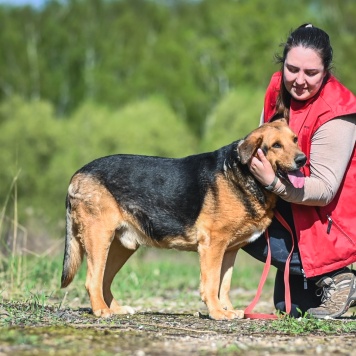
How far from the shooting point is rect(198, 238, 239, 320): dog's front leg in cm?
636

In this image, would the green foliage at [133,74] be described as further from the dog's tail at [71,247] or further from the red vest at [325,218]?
the red vest at [325,218]

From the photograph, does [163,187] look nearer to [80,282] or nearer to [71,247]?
[71,247]

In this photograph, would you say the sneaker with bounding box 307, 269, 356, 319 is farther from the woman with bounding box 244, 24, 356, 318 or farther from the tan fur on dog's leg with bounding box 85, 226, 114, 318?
the tan fur on dog's leg with bounding box 85, 226, 114, 318

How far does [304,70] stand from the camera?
633 centimetres

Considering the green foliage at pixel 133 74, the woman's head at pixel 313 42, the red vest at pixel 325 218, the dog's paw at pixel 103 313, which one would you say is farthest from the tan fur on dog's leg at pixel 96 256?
the green foliage at pixel 133 74

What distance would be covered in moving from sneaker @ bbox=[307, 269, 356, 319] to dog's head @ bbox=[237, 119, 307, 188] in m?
1.01

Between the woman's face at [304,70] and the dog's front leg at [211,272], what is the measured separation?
1426 mm

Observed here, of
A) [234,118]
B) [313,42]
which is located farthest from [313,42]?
[234,118]

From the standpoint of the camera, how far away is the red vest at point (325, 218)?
6438 millimetres

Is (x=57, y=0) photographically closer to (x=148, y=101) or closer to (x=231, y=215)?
(x=148, y=101)

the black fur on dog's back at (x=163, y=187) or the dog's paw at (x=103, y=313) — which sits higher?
the black fur on dog's back at (x=163, y=187)

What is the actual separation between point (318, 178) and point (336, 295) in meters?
1.05

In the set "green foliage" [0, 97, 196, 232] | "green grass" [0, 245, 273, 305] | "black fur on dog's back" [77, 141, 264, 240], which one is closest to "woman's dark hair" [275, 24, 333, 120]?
"black fur on dog's back" [77, 141, 264, 240]

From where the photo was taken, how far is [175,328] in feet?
17.8
